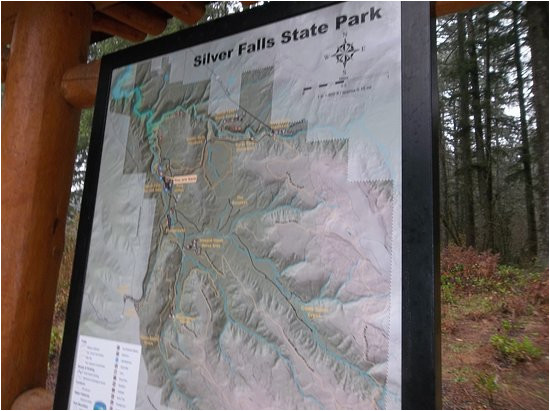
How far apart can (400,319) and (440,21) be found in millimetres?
5695

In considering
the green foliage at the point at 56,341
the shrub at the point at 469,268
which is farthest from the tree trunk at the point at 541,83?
the green foliage at the point at 56,341

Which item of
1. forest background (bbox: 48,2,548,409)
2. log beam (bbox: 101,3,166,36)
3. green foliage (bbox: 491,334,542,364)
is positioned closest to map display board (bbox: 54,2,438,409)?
log beam (bbox: 101,3,166,36)

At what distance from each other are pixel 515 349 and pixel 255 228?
11.3 ft

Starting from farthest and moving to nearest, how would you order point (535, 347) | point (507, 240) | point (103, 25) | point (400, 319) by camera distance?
1. point (507, 240)
2. point (535, 347)
3. point (103, 25)
4. point (400, 319)

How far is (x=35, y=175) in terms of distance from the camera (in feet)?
5.72

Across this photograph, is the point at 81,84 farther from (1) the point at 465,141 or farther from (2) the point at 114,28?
(1) the point at 465,141

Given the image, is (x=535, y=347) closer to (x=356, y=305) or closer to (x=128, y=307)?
(x=356, y=305)

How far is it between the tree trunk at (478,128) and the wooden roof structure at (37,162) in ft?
14.7

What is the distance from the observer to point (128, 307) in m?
1.42

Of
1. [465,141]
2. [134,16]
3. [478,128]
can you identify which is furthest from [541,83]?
[134,16]

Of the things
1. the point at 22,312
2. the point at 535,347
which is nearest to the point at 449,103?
the point at 535,347

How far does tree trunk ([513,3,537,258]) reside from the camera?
14.7ft

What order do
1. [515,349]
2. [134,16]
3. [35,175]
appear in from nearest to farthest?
[35,175] → [134,16] → [515,349]

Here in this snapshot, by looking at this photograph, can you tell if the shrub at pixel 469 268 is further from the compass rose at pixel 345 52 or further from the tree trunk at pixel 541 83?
the compass rose at pixel 345 52
